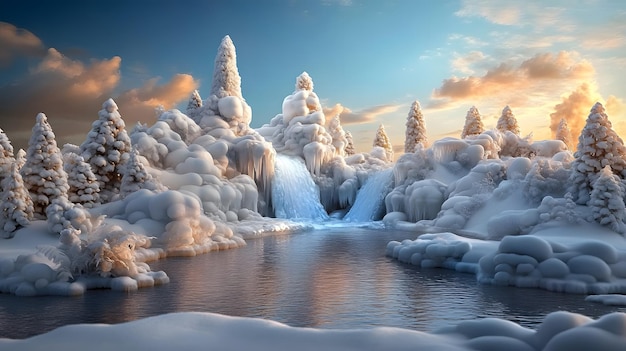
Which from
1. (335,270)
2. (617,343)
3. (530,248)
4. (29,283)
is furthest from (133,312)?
(530,248)

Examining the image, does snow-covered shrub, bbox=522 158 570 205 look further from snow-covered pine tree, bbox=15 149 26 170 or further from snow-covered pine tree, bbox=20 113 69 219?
snow-covered pine tree, bbox=15 149 26 170

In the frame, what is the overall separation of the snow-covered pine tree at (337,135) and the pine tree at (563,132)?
79.4 ft

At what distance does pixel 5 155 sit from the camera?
21.0 meters

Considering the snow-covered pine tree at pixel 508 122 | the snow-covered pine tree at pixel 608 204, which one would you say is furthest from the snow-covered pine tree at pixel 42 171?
the snow-covered pine tree at pixel 508 122

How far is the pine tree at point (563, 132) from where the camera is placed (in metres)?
53.1

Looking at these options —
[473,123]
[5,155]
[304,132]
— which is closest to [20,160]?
[5,155]

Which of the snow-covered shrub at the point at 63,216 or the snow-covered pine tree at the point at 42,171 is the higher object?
the snow-covered pine tree at the point at 42,171

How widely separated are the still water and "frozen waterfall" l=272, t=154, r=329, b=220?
19930 millimetres

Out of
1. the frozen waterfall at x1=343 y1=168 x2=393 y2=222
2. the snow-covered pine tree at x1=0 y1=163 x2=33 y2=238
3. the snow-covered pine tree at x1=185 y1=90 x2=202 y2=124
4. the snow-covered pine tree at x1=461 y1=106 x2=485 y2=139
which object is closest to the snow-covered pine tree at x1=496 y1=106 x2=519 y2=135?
the snow-covered pine tree at x1=461 y1=106 x2=485 y2=139

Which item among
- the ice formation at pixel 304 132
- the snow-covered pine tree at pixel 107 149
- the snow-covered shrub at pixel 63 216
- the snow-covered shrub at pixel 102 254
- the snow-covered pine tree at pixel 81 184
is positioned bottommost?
the snow-covered shrub at pixel 102 254

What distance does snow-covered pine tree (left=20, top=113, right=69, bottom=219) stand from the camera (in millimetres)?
18891

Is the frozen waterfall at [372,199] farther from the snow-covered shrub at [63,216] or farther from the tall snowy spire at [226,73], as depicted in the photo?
the snow-covered shrub at [63,216]

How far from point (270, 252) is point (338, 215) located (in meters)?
21.4

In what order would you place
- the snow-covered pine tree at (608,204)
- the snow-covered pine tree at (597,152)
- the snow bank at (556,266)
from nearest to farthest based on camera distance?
the snow bank at (556,266) → the snow-covered pine tree at (608,204) → the snow-covered pine tree at (597,152)
